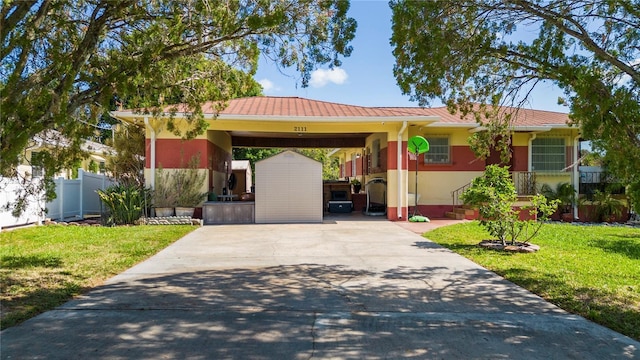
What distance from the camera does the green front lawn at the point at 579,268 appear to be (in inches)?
213

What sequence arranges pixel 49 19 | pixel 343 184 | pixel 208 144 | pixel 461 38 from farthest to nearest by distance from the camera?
pixel 343 184
pixel 208 144
pixel 461 38
pixel 49 19

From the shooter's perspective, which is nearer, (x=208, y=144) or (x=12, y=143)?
(x=12, y=143)

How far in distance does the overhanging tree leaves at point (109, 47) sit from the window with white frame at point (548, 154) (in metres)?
13.8

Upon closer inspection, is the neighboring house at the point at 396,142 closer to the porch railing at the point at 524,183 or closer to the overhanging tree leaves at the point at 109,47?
the porch railing at the point at 524,183

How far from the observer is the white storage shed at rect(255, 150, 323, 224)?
49.0 feet

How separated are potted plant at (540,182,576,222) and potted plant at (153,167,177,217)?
13.8 m

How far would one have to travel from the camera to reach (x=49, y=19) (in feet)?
19.7

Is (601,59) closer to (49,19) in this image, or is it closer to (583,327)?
(583,327)

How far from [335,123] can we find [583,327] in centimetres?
1197

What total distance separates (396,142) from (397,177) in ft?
4.14

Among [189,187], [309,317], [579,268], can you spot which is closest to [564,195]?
[579,268]

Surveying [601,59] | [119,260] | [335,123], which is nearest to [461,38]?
[601,59]

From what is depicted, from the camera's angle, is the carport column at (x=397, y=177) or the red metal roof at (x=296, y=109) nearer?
the red metal roof at (x=296, y=109)

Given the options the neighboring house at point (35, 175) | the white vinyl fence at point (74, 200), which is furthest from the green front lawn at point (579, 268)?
the white vinyl fence at point (74, 200)
